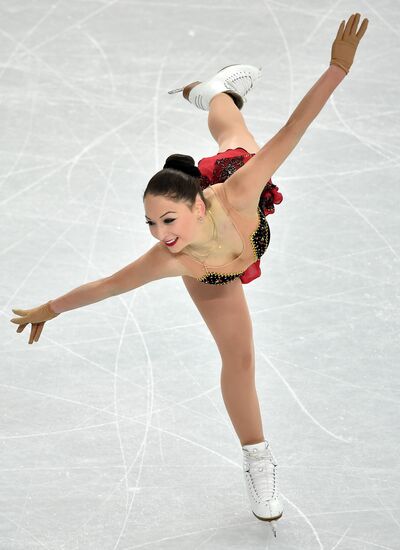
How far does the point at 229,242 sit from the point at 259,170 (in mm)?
281

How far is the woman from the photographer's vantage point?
10.7 feet

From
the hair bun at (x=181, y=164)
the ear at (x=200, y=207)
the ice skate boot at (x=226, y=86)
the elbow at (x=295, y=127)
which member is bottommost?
the ear at (x=200, y=207)

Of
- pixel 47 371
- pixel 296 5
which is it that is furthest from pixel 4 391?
pixel 296 5

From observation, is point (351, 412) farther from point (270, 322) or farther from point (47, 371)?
point (47, 371)

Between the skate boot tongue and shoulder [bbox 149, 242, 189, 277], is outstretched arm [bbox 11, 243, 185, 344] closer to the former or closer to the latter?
shoulder [bbox 149, 242, 189, 277]

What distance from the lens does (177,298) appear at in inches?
188

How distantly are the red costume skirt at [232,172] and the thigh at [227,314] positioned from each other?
0.27ft

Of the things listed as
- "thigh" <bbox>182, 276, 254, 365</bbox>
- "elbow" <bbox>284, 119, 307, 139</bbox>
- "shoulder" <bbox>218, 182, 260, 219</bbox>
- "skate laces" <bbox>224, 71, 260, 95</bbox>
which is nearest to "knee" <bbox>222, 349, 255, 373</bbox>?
"thigh" <bbox>182, 276, 254, 365</bbox>

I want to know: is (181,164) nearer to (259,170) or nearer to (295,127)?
(259,170)

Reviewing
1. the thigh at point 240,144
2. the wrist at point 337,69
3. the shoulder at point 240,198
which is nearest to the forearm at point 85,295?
the shoulder at point 240,198

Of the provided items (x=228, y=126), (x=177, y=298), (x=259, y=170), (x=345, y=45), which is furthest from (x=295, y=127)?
(x=177, y=298)

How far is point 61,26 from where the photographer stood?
6.74 metres

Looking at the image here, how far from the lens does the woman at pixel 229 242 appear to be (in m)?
3.27

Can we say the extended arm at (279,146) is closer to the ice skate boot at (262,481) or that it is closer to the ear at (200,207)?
the ear at (200,207)
